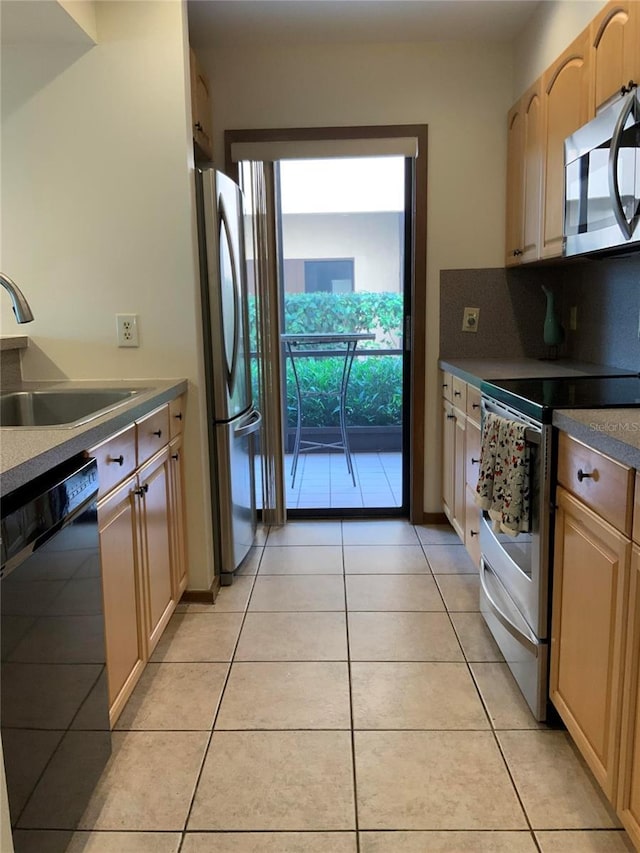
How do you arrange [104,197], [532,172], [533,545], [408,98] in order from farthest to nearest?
[408,98] < [532,172] < [104,197] < [533,545]

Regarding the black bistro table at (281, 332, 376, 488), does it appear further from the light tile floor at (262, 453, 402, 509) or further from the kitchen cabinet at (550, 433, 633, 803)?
the kitchen cabinet at (550, 433, 633, 803)

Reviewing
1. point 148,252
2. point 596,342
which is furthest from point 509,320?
point 148,252

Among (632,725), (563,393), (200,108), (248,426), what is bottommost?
(632,725)

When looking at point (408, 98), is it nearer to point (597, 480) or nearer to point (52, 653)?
point (597, 480)

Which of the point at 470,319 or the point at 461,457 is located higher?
the point at 470,319

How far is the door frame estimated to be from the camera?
3.33 m

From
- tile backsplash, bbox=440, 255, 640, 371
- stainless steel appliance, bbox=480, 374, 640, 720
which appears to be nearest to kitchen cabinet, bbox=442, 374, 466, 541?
tile backsplash, bbox=440, 255, 640, 371

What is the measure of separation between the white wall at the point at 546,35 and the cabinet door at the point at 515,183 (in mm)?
144

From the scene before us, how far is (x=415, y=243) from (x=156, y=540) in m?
2.07

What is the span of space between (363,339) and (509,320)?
79cm

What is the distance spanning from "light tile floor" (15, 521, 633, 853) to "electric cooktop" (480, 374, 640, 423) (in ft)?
2.93

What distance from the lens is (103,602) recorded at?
1649 mm

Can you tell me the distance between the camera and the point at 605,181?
6.57ft

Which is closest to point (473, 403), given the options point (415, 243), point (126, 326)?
point (415, 243)
